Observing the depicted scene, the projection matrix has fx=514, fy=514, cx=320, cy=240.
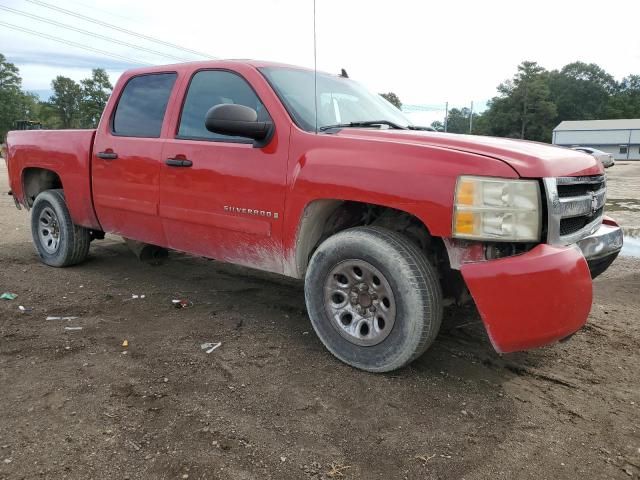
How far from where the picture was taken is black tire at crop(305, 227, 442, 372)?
2805 millimetres

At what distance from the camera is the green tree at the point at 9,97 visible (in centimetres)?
8138

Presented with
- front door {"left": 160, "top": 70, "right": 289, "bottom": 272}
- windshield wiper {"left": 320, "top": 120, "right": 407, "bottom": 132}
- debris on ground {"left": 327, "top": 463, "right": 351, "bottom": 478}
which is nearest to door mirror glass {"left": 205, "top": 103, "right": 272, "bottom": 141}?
front door {"left": 160, "top": 70, "right": 289, "bottom": 272}

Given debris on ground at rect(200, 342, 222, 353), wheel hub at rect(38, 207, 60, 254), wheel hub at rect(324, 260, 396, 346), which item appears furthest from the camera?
wheel hub at rect(38, 207, 60, 254)

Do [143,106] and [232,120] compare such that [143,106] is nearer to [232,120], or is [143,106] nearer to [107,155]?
[107,155]

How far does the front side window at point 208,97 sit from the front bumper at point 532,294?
1994 mm

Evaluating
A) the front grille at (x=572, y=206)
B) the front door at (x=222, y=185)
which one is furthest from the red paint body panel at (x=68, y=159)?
the front grille at (x=572, y=206)

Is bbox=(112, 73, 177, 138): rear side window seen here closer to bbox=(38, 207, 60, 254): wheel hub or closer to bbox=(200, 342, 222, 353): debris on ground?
bbox=(38, 207, 60, 254): wheel hub

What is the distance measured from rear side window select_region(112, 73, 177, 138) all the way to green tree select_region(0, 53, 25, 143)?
88.9 metres

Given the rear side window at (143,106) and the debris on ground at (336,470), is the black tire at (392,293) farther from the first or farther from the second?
the rear side window at (143,106)

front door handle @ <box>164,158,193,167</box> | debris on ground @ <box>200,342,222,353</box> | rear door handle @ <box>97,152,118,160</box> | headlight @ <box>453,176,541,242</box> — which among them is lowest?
debris on ground @ <box>200,342,222,353</box>

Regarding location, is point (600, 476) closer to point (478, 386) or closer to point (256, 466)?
point (478, 386)

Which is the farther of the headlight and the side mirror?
the side mirror

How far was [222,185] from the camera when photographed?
3584 millimetres

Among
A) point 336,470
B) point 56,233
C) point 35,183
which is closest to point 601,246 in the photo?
point 336,470
